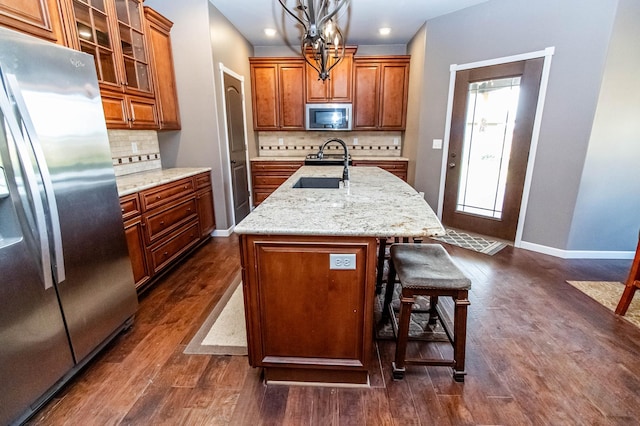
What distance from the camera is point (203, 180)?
11.1 ft

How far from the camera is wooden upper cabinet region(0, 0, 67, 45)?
1.54 metres

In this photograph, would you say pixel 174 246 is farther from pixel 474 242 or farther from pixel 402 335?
pixel 474 242

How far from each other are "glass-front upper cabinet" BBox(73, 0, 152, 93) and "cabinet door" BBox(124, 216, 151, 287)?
1.16 metres

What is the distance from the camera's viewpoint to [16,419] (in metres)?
1.29

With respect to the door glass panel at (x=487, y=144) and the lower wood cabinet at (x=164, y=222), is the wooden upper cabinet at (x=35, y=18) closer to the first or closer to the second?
the lower wood cabinet at (x=164, y=222)

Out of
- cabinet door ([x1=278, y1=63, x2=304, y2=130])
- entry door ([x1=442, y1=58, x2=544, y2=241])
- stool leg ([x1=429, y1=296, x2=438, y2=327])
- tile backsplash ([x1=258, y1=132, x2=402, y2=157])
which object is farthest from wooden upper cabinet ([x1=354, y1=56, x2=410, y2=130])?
stool leg ([x1=429, y1=296, x2=438, y2=327])

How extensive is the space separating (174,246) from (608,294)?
3688 millimetres

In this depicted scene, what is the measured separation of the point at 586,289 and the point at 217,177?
3.76 meters

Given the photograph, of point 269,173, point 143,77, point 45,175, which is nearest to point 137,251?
point 45,175

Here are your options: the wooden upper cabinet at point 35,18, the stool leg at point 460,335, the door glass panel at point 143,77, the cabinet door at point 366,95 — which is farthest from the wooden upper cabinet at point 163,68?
the stool leg at point 460,335

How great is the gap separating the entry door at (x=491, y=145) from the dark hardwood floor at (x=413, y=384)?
1.53 meters

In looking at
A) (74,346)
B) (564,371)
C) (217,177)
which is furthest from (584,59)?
(74,346)

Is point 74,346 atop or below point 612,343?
atop

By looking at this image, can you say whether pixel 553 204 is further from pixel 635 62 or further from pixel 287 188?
pixel 287 188
